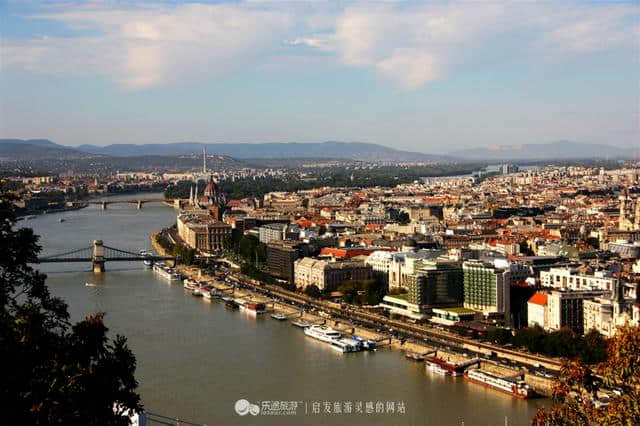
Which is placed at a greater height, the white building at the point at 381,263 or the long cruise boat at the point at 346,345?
the white building at the point at 381,263

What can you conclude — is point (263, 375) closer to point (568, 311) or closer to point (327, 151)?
point (568, 311)

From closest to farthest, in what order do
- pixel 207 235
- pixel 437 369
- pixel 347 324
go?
1. pixel 437 369
2. pixel 347 324
3. pixel 207 235

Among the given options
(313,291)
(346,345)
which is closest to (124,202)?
(313,291)

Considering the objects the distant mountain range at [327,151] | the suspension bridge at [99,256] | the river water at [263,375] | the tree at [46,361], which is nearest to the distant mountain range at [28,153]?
the distant mountain range at [327,151]

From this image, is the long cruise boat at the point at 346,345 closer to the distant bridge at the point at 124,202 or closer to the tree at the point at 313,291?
the tree at the point at 313,291

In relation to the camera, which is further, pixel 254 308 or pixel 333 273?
pixel 333 273

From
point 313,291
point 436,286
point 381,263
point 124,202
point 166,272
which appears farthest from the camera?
point 124,202

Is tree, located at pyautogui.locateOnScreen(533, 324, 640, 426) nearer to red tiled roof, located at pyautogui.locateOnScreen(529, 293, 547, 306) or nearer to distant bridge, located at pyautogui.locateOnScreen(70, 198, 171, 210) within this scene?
red tiled roof, located at pyautogui.locateOnScreen(529, 293, 547, 306)

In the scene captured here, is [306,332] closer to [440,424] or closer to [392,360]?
[392,360]
